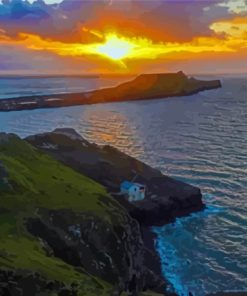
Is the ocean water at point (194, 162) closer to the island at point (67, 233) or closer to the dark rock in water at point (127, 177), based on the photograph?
the dark rock in water at point (127, 177)

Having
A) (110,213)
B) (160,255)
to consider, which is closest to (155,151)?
(160,255)

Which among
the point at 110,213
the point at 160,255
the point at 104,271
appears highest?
the point at 110,213

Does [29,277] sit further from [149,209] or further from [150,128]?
[150,128]

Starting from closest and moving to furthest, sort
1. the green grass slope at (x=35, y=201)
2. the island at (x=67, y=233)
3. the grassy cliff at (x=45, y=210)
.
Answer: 1. the island at (x=67, y=233)
2. the green grass slope at (x=35, y=201)
3. the grassy cliff at (x=45, y=210)

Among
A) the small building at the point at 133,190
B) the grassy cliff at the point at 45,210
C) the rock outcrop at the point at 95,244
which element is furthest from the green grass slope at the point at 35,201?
the small building at the point at 133,190

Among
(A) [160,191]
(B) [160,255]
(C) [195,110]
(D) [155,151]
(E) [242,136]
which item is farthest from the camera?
(C) [195,110]

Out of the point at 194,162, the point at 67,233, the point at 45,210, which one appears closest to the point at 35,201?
the point at 45,210

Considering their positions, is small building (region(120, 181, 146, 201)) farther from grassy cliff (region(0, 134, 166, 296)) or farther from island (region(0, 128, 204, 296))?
grassy cliff (region(0, 134, 166, 296))
